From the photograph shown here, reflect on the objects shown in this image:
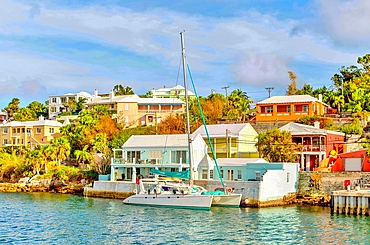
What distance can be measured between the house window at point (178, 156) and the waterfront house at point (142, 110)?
3915 centimetres

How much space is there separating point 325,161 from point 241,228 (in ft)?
83.2

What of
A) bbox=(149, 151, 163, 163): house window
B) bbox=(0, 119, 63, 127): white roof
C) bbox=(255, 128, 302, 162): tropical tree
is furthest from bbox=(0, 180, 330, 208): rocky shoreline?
bbox=(0, 119, 63, 127): white roof

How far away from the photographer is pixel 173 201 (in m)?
48.5

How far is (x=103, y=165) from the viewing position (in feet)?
210

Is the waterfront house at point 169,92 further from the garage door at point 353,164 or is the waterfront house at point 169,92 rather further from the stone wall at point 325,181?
the stone wall at point 325,181

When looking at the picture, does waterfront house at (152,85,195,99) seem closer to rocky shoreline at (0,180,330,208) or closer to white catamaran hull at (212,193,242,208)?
rocky shoreline at (0,180,330,208)

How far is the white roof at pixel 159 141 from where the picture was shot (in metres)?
58.2

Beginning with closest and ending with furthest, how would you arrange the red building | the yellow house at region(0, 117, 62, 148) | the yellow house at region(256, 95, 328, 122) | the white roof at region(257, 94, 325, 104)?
the red building < the yellow house at region(256, 95, 328, 122) < the white roof at region(257, 94, 325, 104) < the yellow house at region(0, 117, 62, 148)

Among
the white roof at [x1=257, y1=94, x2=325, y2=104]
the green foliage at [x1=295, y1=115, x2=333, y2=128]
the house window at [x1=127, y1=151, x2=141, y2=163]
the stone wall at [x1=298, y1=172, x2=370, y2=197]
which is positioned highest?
the white roof at [x1=257, y1=94, x2=325, y2=104]

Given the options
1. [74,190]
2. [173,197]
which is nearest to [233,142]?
[173,197]

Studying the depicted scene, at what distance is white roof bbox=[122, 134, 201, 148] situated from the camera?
5816cm

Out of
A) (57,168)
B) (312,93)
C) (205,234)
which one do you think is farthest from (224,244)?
(312,93)

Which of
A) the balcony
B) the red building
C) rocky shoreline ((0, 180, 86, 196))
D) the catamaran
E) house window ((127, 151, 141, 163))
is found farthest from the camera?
rocky shoreline ((0, 180, 86, 196))

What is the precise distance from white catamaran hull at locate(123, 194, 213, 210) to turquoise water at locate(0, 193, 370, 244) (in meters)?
0.94
